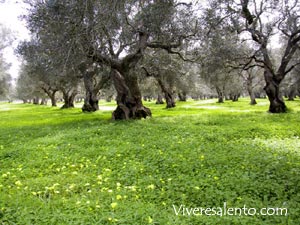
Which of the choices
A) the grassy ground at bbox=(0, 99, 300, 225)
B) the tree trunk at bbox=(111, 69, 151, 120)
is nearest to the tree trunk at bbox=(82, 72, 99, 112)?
the tree trunk at bbox=(111, 69, 151, 120)

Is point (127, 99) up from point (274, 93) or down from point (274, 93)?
down

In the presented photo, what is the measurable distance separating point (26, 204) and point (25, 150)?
5.59 metres

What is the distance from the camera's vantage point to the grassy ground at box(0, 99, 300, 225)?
4.68 m

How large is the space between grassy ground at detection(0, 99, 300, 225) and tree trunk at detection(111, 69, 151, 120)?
7387 mm

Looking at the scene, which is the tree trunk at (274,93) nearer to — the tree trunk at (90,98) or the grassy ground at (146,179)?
the grassy ground at (146,179)

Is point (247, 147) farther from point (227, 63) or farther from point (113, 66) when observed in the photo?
point (227, 63)

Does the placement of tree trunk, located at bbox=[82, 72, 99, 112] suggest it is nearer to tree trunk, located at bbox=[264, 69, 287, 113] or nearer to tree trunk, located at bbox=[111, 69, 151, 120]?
tree trunk, located at bbox=[111, 69, 151, 120]

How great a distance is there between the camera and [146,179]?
21.6 ft

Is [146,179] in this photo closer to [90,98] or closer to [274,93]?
[274,93]

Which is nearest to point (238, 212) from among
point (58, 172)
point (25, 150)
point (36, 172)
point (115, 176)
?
point (115, 176)

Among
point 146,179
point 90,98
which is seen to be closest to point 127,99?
point 146,179

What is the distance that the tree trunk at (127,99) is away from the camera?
62.0 ft

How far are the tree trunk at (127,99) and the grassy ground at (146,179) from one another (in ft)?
24.2

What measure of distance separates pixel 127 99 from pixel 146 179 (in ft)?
41.5
